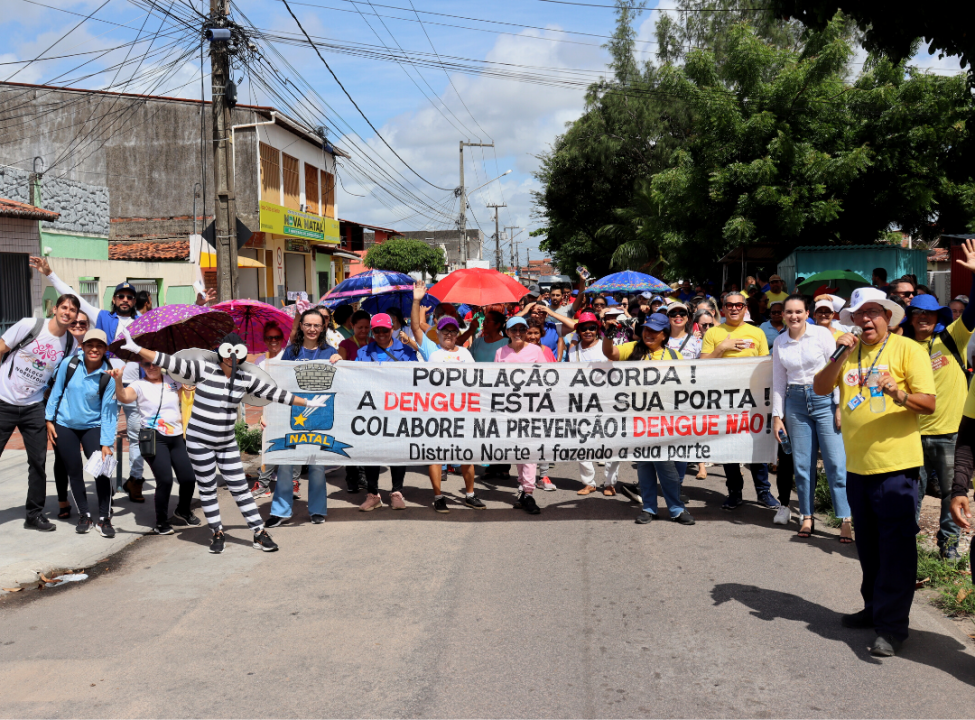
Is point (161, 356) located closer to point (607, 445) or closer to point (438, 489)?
point (438, 489)

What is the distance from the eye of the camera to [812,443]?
23.4 feet

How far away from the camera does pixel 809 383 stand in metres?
7.08

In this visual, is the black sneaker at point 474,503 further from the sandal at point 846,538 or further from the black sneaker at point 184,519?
the sandal at point 846,538

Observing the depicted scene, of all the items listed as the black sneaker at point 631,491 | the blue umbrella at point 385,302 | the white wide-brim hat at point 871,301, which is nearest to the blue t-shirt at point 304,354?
the black sneaker at point 631,491

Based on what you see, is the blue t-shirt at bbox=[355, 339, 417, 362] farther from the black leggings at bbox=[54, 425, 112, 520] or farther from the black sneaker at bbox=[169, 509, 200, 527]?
the black leggings at bbox=[54, 425, 112, 520]

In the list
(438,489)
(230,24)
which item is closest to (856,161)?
(230,24)

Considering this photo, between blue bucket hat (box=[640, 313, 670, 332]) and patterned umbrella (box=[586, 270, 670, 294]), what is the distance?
21.6ft

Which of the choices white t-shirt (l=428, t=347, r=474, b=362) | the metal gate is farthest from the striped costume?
the metal gate

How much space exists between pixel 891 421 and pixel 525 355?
3999 mm

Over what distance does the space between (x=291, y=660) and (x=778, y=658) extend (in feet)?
8.40

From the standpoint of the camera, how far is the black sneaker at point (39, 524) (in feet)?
24.8

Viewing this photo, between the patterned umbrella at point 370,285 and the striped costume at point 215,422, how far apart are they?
15.4 ft

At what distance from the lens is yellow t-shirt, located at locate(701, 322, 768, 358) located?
8172 mm

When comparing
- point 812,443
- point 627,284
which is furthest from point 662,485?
point 627,284
